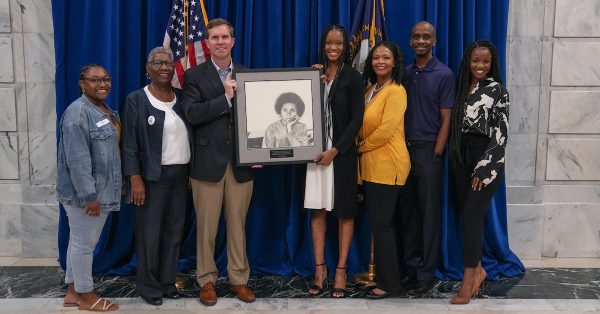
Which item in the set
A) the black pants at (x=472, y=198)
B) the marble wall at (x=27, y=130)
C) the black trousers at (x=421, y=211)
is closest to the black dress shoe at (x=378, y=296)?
the black trousers at (x=421, y=211)

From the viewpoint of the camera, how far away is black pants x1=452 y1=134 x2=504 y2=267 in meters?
3.23

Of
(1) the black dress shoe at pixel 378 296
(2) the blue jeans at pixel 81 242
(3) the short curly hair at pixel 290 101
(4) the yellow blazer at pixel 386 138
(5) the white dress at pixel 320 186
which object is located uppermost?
(3) the short curly hair at pixel 290 101

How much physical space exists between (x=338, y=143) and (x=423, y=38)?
828mm

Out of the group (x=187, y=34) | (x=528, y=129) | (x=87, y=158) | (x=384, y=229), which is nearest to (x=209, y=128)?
(x=87, y=158)

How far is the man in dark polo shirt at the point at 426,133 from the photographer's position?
3363 mm

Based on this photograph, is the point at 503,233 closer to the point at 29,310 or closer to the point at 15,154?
the point at 29,310

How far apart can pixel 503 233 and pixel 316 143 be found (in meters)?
1.62

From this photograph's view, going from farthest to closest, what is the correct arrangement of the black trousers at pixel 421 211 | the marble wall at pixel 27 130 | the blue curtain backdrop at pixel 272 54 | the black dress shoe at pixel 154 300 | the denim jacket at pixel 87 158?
the marble wall at pixel 27 130 → the blue curtain backdrop at pixel 272 54 → the black trousers at pixel 421 211 → the black dress shoe at pixel 154 300 → the denim jacket at pixel 87 158

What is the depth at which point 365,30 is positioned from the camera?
12.0 ft

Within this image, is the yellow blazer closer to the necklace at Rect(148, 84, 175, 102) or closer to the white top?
the white top

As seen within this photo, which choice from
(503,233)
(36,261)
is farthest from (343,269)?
(36,261)

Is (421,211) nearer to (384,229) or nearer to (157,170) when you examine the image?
(384,229)

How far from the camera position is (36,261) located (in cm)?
405

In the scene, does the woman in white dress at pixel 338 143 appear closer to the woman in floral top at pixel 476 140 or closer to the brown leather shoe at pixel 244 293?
the brown leather shoe at pixel 244 293
